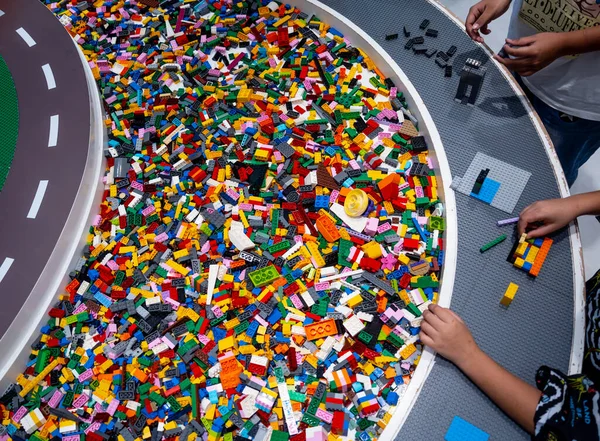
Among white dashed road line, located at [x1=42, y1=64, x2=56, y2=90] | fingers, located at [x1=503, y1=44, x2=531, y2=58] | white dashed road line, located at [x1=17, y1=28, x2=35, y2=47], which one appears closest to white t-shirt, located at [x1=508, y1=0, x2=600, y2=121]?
fingers, located at [x1=503, y1=44, x2=531, y2=58]

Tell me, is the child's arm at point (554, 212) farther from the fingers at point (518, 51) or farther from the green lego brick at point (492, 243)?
the fingers at point (518, 51)

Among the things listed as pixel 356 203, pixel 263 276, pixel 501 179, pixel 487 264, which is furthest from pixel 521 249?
pixel 263 276

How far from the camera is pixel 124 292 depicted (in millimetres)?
2273

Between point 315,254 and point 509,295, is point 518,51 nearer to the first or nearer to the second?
point 509,295

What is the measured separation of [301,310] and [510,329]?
2.95 feet

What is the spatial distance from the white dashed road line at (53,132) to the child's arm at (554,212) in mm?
2493

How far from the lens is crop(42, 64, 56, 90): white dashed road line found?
2.86 m

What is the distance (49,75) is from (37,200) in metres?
0.98

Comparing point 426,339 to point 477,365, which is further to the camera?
point 426,339

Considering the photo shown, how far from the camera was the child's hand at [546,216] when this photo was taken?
196 cm

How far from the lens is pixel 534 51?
2.05 m

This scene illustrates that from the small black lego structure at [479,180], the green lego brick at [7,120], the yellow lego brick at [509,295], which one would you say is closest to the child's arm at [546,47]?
the small black lego structure at [479,180]

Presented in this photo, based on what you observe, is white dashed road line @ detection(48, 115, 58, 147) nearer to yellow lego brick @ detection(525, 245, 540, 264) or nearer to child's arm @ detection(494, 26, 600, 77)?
child's arm @ detection(494, 26, 600, 77)

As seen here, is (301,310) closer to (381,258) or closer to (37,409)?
(381,258)
